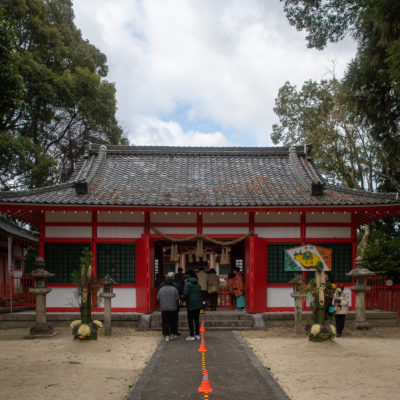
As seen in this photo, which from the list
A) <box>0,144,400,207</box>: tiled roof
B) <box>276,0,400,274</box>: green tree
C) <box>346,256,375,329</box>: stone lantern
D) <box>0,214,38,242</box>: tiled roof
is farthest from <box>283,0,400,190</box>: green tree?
<box>0,214,38,242</box>: tiled roof

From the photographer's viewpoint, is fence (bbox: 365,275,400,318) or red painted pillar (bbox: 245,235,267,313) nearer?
red painted pillar (bbox: 245,235,267,313)

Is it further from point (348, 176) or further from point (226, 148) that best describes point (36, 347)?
point (348, 176)

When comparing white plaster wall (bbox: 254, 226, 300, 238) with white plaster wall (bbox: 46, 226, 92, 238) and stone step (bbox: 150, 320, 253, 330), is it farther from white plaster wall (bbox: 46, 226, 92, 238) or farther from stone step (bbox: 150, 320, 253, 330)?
white plaster wall (bbox: 46, 226, 92, 238)

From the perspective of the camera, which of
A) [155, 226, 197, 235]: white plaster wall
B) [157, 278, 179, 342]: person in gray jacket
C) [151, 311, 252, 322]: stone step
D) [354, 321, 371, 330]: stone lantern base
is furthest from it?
[155, 226, 197, 235]: white plaster wall

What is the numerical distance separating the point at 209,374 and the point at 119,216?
7.74 meters

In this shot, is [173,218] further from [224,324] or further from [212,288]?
[224,324]

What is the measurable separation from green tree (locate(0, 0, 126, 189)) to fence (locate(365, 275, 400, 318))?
16.6 meters

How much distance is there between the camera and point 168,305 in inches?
419

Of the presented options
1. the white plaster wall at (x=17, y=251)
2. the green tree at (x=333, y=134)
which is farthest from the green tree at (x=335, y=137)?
the white plaster wall at (x=17, y=251)

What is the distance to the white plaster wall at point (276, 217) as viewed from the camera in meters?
14.2

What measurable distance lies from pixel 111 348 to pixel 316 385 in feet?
17.0

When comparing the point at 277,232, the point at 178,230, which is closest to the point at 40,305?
the point at 178,230

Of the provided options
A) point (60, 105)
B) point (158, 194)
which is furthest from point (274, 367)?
point (60, 105)

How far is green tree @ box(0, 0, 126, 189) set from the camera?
69.9ft
